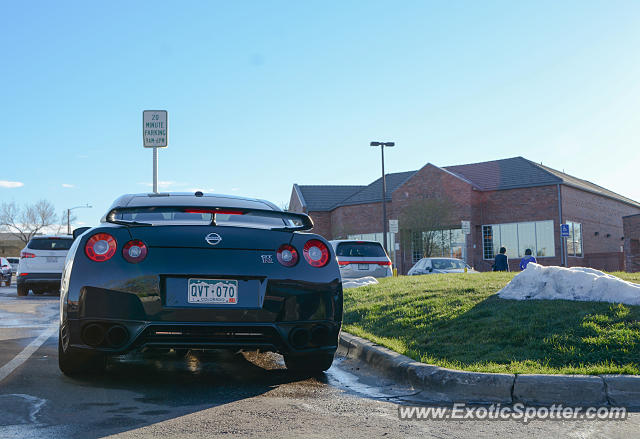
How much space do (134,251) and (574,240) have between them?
42825 mm

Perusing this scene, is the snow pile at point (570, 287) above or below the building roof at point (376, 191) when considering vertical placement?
below

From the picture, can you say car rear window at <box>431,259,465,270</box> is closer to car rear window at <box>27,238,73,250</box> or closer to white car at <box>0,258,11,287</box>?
car rear window at <box>27,238,73,250</box>

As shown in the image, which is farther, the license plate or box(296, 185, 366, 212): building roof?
box(296, 185, 366, 212): building roof

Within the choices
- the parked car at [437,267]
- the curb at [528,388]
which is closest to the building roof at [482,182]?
the parked car at [437,267]

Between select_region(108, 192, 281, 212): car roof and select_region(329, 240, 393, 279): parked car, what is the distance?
35.3 ft

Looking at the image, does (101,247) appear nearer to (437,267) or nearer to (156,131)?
(156,131)

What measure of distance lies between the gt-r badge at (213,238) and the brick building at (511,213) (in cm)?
3771

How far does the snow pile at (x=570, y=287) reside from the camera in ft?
23.5

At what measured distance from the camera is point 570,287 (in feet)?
25.4

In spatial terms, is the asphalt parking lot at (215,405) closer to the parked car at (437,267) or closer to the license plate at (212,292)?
the license plate at (212,292)

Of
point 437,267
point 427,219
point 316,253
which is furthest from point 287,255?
point 427,219

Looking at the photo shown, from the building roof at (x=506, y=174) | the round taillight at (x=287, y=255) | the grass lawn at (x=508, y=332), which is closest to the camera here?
the round taillight at (x=287, y=255)

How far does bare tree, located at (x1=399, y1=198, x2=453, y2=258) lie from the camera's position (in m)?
42.9

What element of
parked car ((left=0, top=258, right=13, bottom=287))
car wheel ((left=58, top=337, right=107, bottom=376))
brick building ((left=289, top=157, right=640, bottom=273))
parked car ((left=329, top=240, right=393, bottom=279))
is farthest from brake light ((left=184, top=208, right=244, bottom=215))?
brick building ((left=289, top=157, right=640, bottom=273))
